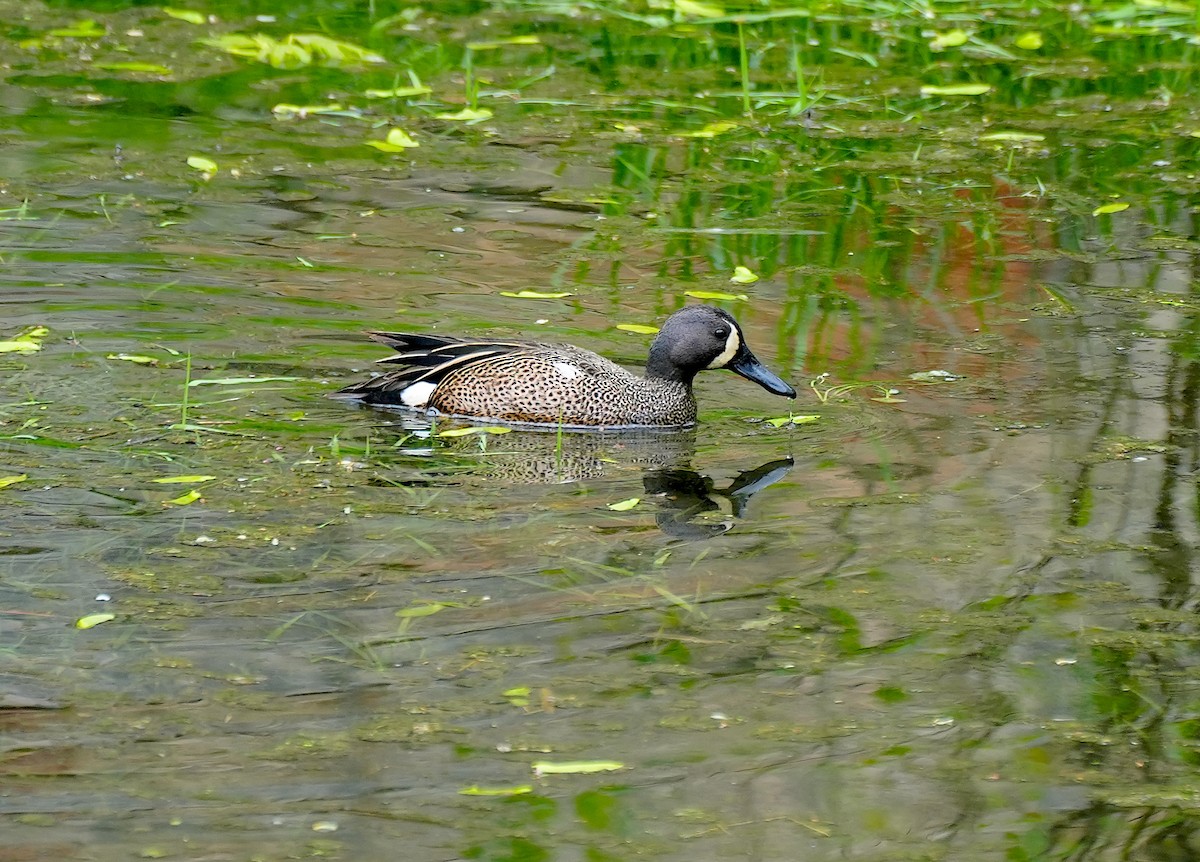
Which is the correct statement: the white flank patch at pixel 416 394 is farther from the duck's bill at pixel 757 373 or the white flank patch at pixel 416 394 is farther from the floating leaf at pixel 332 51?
the floating leaf at pixel 332 51

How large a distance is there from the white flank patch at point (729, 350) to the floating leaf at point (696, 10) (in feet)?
20.0

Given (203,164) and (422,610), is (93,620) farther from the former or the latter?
(203,164)

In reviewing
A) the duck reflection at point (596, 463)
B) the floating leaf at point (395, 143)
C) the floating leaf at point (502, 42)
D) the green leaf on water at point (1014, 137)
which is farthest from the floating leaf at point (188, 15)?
the duck reflection at point (596, 463)

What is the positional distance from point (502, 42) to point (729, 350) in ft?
18.9

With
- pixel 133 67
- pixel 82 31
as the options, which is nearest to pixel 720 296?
pixel 133 67

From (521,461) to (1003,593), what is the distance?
6.20 feet

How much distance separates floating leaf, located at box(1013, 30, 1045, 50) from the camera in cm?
1251

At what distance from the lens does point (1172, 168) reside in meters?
10.2

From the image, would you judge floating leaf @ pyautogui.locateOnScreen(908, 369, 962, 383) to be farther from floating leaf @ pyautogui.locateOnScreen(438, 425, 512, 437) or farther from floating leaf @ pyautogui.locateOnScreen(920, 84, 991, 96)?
floating leaf @ pyautogui.locateOnScreen(920, 84, 991, 96)

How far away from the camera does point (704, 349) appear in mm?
7160

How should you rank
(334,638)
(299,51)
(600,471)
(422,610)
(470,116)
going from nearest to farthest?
(334,638) → (422,610) → (600,471) → (470,116) → (299,51)

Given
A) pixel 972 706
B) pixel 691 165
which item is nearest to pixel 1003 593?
pixel 972 706

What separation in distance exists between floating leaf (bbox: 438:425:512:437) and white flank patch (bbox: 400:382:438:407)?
0.74 ft

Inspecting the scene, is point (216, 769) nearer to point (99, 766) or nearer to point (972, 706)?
point (99, 766)
